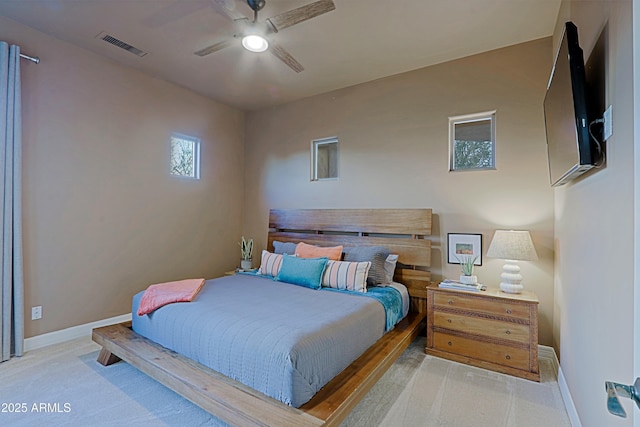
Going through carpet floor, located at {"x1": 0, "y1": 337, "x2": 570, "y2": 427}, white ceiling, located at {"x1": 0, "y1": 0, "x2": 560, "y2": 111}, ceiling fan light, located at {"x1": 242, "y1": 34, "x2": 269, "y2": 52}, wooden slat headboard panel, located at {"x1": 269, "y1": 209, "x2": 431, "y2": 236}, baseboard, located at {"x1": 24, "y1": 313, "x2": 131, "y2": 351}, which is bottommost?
carpet floor, located at {"x1": 0, "y1": 337, "x2": 570, "y2": 427}

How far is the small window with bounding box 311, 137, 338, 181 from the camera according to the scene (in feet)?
14.4

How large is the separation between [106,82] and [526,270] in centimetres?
506

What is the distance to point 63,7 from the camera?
265 cm

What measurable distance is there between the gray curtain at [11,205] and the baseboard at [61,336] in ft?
0.52

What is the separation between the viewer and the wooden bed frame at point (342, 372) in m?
1.66

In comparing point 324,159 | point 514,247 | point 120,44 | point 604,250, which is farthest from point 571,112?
point 120,44

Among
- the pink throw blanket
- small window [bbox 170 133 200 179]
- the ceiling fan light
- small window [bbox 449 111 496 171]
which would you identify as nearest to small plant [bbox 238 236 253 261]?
small window [bbox 170 133 200 179]

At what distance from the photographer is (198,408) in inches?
82.0

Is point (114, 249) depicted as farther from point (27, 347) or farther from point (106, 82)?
point (106, 82)

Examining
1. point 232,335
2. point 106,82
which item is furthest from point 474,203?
point 106,82

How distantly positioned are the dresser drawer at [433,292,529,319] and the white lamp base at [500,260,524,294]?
0.21 metres

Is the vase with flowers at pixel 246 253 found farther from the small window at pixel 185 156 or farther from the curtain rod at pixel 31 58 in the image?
the curtain rod at pixel 31 58

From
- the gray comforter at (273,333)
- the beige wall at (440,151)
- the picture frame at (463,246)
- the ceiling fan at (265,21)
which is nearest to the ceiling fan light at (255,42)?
the ceiling fan at (265,21)

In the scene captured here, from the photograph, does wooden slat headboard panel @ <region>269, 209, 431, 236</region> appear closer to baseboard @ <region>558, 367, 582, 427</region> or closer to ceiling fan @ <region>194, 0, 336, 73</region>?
baseboard @ <region>558, 367, 582, 427</region>
